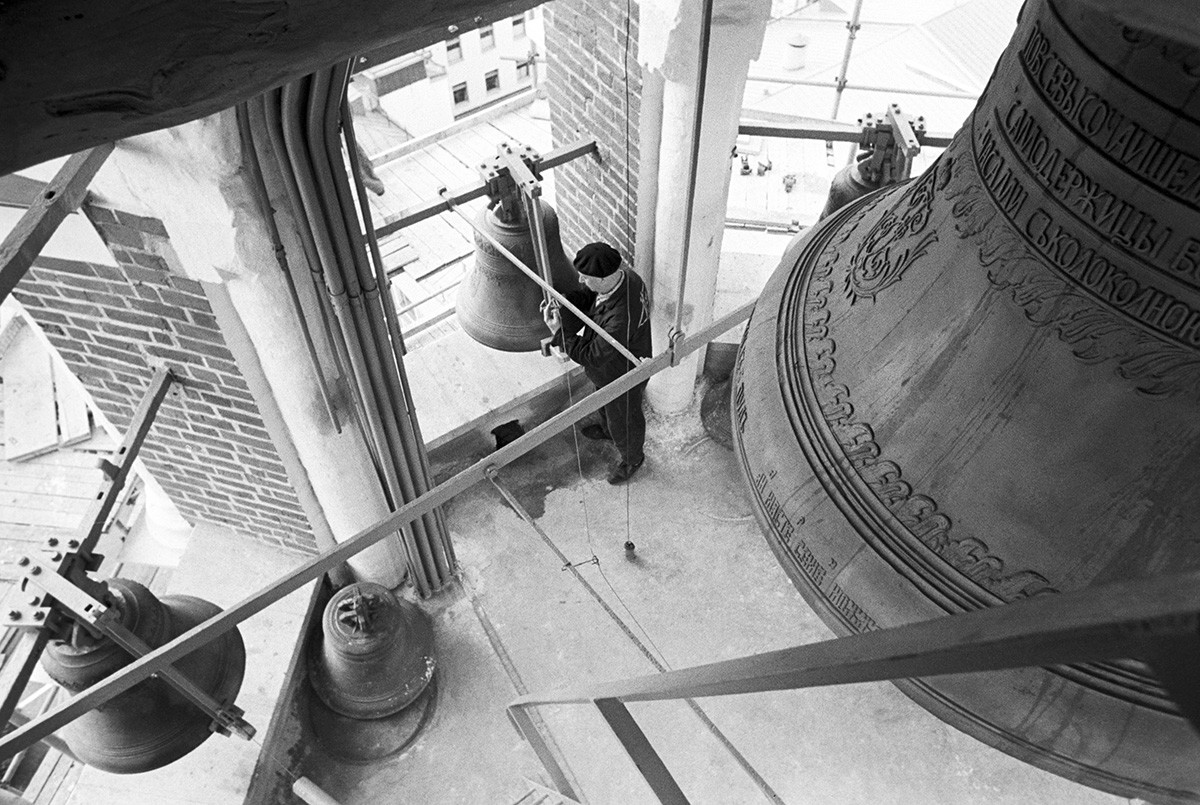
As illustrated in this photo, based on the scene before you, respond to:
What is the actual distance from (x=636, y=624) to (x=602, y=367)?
1.25 meters

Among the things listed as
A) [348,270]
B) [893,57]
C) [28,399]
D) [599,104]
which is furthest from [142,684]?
[893,57]

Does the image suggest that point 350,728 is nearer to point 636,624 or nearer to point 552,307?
point 636,624

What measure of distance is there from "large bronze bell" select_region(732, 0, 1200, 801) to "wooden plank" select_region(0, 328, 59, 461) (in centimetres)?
523

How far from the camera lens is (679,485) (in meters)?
4.87

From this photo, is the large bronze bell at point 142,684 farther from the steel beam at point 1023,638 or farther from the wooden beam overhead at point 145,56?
the steel beam at point 1023,638

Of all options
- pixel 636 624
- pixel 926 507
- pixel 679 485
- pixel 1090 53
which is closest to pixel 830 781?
pixel 636 624

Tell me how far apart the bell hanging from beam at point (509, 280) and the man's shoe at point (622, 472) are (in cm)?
119

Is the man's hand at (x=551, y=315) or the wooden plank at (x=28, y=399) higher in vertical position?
the man's hand at (x=551, y=315)

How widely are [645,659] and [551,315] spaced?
1677 millimetres

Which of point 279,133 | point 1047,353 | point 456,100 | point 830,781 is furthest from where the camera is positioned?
point 456,100

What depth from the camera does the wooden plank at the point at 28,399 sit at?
16.6 feet

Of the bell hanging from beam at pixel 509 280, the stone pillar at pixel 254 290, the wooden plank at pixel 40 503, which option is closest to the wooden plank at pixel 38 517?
the wooden plank at pixel 40 503

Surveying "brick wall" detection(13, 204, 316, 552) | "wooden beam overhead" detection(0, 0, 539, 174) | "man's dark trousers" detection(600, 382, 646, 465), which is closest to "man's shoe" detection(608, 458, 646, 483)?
"man's dark trousers" detection(600, 382, 646, 465)

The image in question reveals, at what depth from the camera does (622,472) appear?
481 cm
